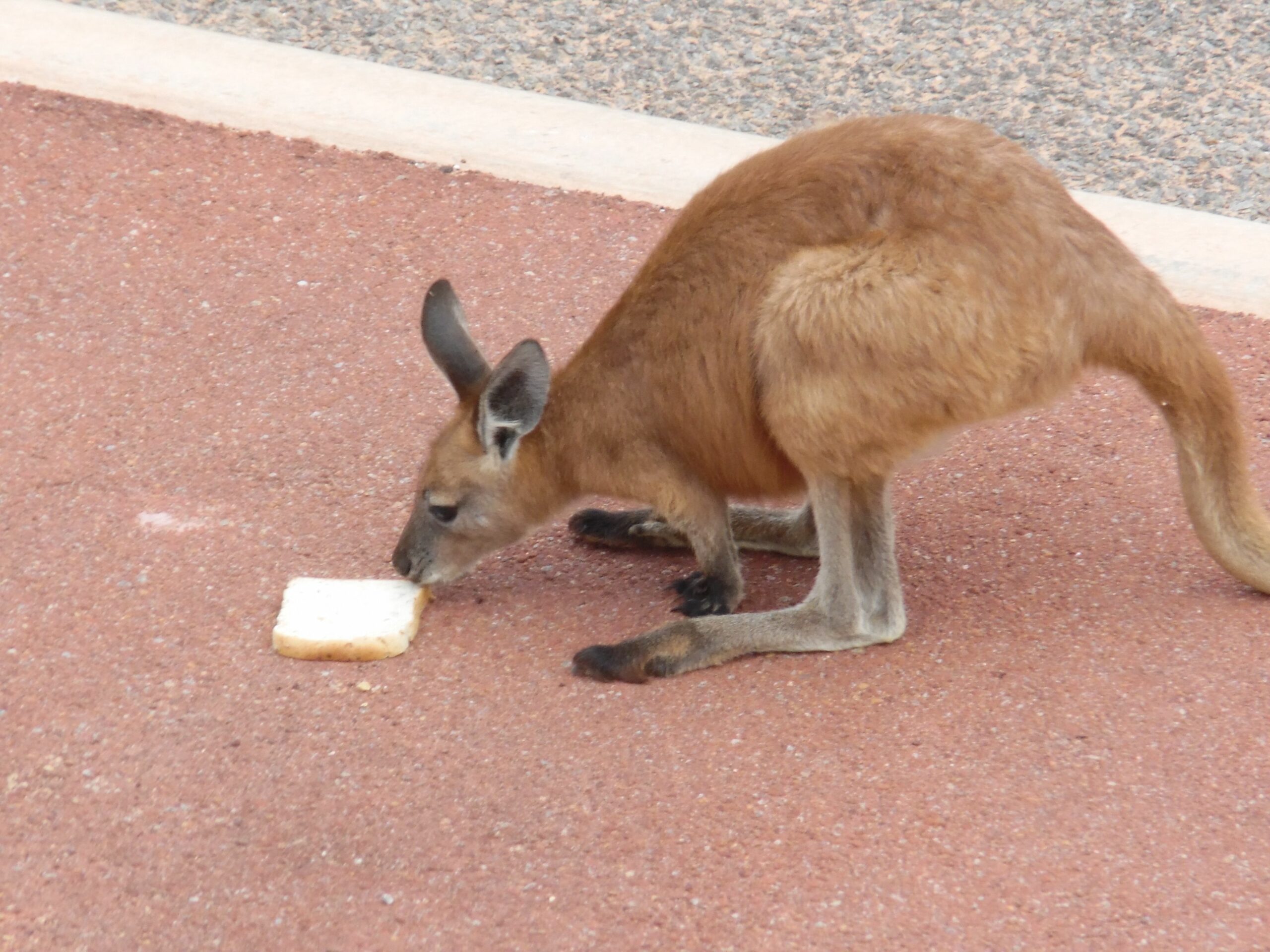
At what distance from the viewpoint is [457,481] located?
421 centimetres

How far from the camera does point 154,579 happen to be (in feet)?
13.7

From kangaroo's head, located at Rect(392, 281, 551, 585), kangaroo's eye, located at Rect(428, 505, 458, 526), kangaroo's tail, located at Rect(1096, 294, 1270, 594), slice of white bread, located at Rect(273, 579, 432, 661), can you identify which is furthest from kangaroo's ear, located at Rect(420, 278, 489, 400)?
kangaroo's tail, located at Rect(1096, 294, 1270, 594)

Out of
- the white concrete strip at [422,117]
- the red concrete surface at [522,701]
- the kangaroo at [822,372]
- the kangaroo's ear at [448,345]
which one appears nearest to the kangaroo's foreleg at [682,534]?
the red concrete surface at [522,701]

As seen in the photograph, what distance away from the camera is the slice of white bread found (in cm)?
387

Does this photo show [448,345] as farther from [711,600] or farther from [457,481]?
[711,600]

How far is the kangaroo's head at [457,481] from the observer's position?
4.20 m

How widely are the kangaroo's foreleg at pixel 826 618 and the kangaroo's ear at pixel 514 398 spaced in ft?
1.99

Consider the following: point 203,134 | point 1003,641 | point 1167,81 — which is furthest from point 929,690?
point 1167,81

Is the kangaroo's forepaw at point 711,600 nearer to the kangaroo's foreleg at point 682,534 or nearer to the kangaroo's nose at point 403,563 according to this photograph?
the kangaroo's foreleg at point 682,534

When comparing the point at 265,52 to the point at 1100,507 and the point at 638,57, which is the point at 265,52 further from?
the point at 1100,507

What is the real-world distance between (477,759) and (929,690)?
1114mm

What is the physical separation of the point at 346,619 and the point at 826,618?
1.21 meters

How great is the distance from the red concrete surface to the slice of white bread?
0.05 metres

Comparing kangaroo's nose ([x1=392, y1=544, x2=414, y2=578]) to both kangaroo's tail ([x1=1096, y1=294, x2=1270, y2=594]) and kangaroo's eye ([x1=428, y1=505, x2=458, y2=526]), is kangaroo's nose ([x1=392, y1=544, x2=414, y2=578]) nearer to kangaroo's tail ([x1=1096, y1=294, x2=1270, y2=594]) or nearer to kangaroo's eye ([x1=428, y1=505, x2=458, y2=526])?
kangaroo's eye ([x1=428, y1=505, x2=458, y2=526])
